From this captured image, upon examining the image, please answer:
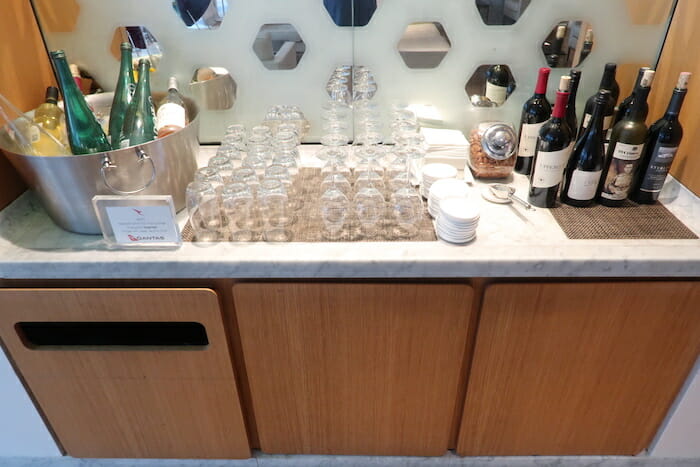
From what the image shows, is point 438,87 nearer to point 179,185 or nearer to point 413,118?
point 413,118

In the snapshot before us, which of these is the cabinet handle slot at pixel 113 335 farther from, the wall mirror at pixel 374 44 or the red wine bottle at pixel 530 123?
the red wine bottle at pixel 530 123

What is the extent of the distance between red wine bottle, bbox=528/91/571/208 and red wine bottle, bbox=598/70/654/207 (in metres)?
0.10

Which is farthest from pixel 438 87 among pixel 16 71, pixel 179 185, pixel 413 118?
pixel 16 71

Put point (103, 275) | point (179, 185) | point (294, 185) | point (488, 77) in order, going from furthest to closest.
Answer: point (488, 77) < point (294, 185) < point (179, 185) < point (103, 275)

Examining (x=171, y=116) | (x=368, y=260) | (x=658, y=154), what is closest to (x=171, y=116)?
(x=171, y=116)

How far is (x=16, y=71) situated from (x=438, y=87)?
3.58ft

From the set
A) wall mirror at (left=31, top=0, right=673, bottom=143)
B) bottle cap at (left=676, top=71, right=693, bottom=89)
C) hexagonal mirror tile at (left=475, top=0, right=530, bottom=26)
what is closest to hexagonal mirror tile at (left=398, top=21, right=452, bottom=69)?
wall mirror at (left=31, top=0, right=673, bottom=143)

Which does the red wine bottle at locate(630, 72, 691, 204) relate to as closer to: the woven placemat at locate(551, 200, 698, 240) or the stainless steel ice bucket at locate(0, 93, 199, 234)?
the woven placemat at locate(551, 200, 698, 240)

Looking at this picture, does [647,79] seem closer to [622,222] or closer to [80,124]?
[622,222]

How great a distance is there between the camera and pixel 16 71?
47.1 inches

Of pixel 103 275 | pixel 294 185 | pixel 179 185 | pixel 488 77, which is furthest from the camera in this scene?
pixel 488 77

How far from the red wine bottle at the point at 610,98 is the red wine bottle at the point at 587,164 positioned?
0.11 metres

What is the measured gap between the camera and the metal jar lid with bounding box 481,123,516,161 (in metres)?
1.25

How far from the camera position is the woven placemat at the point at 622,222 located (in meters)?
1.06
